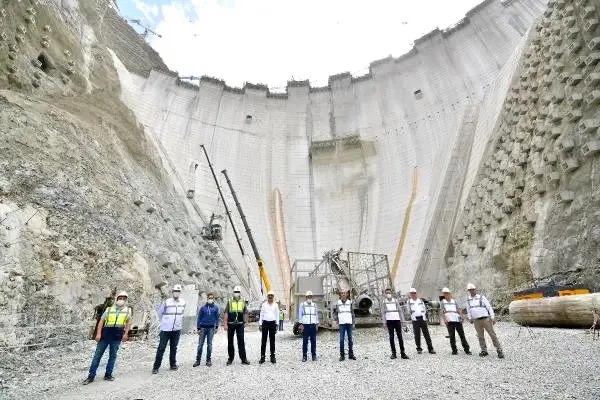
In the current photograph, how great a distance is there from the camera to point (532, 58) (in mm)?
17516

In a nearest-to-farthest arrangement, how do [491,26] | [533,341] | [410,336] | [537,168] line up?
[533,341] → [410,336] → [537,168] → [491,26]

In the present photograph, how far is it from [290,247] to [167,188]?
12570 millimetres

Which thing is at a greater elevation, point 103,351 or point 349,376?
point 103,351

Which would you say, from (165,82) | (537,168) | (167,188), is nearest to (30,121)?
(167,188)

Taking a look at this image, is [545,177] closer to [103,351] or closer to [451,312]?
[451,312]

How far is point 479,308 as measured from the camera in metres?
6.46

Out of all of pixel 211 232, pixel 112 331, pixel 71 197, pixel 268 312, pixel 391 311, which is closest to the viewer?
pixel 112 331

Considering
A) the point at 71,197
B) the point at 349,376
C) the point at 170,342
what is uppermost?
the point at 71,197

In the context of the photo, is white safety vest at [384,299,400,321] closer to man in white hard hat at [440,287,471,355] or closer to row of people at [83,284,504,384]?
row of people at [83,284,504,384]

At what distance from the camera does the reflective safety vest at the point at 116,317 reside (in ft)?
18.2

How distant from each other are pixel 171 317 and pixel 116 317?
93 centimetres

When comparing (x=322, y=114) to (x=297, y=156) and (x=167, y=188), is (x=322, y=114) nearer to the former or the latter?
(x=297, y=156)

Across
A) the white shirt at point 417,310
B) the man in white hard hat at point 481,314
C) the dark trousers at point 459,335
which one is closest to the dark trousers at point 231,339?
the white shirt at point 417,310

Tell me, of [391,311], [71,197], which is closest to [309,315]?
[391,311]
